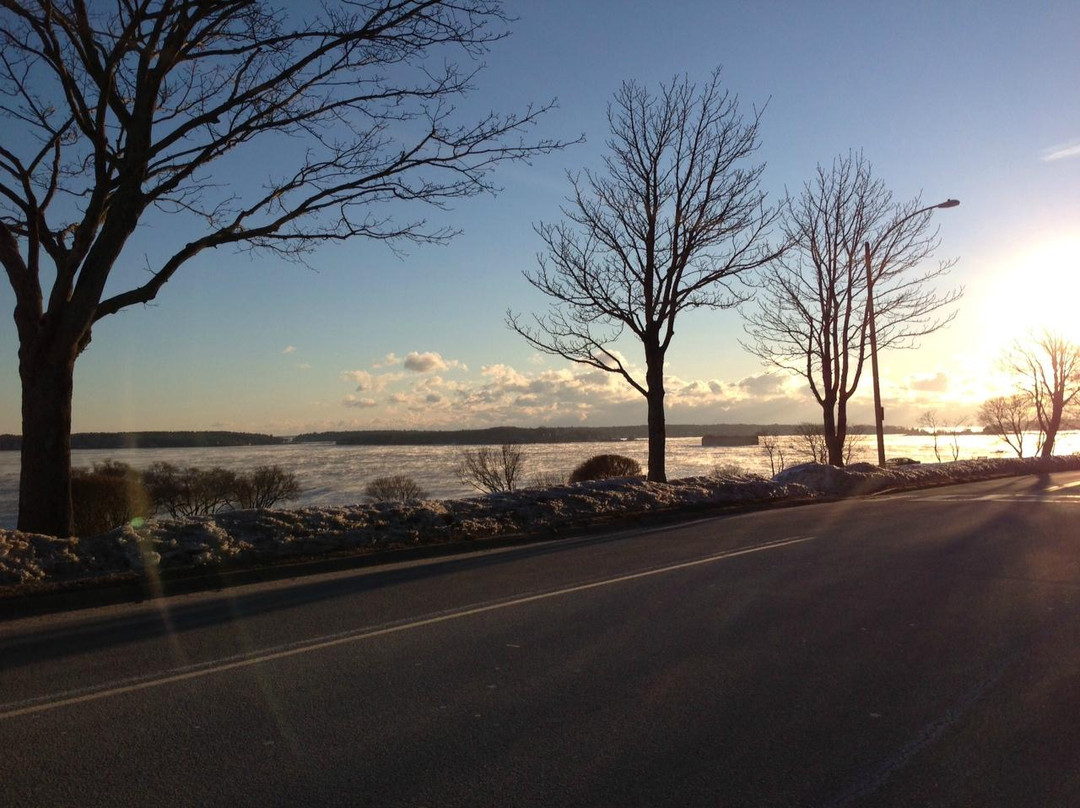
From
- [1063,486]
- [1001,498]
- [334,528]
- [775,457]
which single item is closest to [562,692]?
[334,528]

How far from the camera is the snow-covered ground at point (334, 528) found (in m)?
8.72

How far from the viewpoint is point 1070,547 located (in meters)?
11.4

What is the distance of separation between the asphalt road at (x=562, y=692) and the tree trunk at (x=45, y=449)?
3178 mm

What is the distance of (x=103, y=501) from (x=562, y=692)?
21180 mm

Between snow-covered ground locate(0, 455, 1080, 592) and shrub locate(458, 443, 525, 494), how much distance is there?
2152 cm

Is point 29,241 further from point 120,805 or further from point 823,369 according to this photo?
point 823,369

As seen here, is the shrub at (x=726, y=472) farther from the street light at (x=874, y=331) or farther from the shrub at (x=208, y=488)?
the shrub at (x=208, y=488)

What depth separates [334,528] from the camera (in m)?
11.2

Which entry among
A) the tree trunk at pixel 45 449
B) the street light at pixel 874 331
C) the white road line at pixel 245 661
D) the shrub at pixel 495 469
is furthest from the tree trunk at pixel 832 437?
the tree trunk at pixel 45 449

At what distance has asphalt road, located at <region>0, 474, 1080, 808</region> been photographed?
4051mm

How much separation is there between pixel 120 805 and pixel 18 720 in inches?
58.3

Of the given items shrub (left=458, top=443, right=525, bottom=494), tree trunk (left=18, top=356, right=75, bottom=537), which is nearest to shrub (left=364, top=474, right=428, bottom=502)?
shrub (left=458, top=443, right=525, bottom=494)

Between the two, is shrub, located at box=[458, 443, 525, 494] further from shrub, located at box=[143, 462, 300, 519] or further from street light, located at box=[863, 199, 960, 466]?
street light, located at box=[863, 199, 960, 466]

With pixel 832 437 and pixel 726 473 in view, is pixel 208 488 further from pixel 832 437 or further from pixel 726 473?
pixel 832 437
